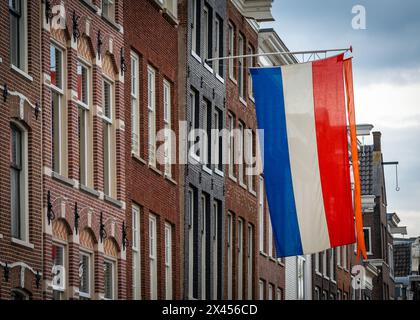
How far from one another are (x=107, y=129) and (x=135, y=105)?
115 inches

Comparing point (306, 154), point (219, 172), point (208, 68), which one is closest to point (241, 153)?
point (219, 172)

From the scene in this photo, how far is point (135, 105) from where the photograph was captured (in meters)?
40.5

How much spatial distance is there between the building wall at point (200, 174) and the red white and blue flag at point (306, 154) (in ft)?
35.1

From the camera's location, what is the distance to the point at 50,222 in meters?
32.4

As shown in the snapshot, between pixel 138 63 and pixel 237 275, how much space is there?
1485cm

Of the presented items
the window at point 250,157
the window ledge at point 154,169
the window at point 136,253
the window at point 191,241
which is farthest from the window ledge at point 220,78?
the window at point 136,253

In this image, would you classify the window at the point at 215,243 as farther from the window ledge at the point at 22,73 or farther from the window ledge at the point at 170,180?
the window ledge at the point at 22,73

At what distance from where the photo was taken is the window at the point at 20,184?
30750 mm

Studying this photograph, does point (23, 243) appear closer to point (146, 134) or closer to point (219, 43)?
point (146, 134)

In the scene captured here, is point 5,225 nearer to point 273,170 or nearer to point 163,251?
point 273,170

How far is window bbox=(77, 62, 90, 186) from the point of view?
35375 millimetres

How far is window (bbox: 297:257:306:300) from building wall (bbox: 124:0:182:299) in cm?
2285
